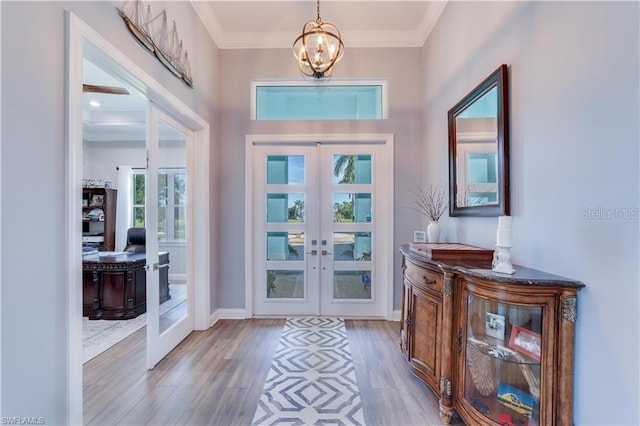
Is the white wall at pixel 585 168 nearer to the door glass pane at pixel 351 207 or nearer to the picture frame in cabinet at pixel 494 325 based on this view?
the picture frame in cabinet at pixel 494 325

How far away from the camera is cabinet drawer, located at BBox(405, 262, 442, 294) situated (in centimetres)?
203

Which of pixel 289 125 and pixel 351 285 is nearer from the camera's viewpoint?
pixel 289 125

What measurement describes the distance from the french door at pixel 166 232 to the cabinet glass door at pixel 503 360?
263 cm

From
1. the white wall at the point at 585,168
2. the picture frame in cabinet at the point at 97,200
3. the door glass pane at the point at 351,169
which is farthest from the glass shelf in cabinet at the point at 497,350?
the picture frame in cabinet at the point at 97,200

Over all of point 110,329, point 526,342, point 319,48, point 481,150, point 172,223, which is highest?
point 319,48

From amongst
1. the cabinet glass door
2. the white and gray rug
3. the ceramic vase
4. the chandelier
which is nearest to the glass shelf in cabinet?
the cabinet glass door

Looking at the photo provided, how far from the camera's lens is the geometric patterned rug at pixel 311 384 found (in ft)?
6.53

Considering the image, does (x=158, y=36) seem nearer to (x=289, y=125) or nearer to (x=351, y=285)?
(x=289, y=125)

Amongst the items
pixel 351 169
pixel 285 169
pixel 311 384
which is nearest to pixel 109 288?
pixel 285 169

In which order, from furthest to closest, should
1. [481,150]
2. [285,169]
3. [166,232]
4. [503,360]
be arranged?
[285,169]
[166,232]
[481,150]
[503,360]

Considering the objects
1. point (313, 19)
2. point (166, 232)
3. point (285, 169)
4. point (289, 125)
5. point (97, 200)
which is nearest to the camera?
point (166, 232)

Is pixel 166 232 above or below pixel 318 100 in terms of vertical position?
below

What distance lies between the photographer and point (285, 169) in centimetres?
382

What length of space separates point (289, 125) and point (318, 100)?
534mm
